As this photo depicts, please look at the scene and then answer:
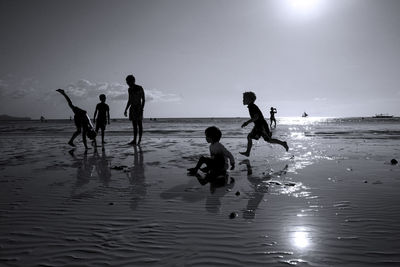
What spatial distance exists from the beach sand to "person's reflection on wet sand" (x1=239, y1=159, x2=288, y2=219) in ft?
0.05

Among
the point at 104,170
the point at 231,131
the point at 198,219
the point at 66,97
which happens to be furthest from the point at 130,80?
the point at 231,131

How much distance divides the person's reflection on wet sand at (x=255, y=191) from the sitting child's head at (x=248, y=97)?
7.89 feet

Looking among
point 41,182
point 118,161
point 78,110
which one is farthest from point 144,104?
point 41,182

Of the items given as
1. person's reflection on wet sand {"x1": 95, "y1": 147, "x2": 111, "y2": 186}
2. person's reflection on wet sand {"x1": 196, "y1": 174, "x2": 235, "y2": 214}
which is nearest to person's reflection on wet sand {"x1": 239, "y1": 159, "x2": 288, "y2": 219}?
person's reflection on wet sand {"x1": 196, "y1": 174, "x2": 235, "y2": 214}

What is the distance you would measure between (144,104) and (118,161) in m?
4.47

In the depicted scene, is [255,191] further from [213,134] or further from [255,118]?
[255,118]

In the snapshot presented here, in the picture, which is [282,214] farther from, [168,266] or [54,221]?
[54,221]

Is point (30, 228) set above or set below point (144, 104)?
below

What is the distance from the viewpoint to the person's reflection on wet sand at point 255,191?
3.68 metres

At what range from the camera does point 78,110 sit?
10930 mm

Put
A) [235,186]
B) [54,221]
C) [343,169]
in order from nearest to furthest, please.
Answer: [54,221]
[235,186]
[343,169]

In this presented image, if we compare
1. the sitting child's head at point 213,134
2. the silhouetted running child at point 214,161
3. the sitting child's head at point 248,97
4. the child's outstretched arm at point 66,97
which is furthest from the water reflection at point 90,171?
the sitting child's head at point 248,97

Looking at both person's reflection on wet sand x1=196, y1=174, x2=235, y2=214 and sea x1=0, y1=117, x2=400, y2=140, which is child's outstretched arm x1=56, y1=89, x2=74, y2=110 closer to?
person's reflection on wet sand x1=196, y1=174, x2=235, y2=214

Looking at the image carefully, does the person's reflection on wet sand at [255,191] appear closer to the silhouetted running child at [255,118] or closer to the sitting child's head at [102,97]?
the silhouetted running child at [255,118]
